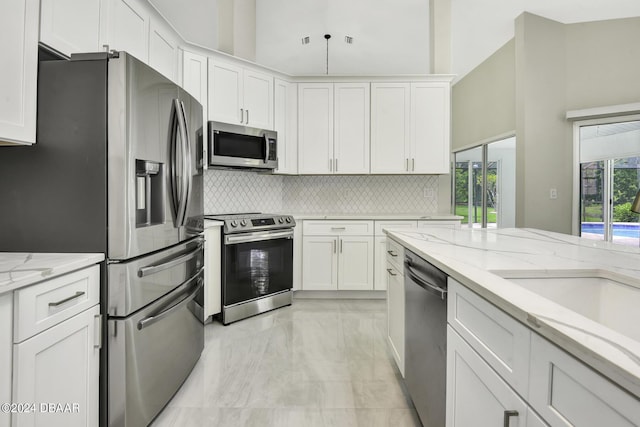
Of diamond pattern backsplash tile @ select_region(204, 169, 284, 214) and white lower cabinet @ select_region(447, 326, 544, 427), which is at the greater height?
→ diamond pattern backsplash tile @ select_region(204, 169, 284, 214)

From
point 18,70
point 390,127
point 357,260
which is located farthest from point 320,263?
point 18,70

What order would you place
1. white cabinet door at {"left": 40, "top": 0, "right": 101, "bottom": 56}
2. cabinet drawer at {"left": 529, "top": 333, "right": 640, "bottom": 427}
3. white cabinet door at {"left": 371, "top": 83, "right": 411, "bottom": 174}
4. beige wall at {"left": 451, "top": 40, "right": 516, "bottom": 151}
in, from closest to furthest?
cabinet drawer at {"left": 529, "top": 333, "right": 640, "bottom": 427}
white cabinet door at {"left": 40, "top": 0, "right": 101, "bottom": 56}
white cabinet door at {"left": 371, "top": 83, "right": 411, "bottom": 174}
beige wall at {"left": 451, "top": 40, "right": 516, "bottom": 151}

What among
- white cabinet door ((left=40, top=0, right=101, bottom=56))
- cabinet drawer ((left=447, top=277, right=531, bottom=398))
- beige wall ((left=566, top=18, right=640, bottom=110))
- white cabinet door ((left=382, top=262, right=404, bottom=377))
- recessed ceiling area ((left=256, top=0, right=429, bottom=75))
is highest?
recessed ceiling area ((left=256, top=0, right=429, bottom=75))

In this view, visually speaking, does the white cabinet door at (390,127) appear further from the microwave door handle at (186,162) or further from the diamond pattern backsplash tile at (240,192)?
the microwave door handle at (186,162)

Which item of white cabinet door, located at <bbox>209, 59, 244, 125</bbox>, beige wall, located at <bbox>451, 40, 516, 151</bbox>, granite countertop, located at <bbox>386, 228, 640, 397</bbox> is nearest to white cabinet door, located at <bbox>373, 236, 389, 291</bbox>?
granite countertop, located at <bbox>386, 228, 640, 397</bbox>

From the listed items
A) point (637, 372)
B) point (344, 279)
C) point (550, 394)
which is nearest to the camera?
point (637, 372)

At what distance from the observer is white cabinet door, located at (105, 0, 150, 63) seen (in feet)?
6.69

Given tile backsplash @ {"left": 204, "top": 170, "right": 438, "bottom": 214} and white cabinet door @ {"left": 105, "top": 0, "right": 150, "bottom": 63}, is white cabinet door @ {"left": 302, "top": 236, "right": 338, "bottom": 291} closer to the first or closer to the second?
tile backsplash @ {"left": 204, "top": 170, "right": 438, "bottom": 214}

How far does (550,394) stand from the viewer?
656mm

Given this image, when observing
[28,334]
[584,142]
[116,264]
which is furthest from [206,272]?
[584,142]

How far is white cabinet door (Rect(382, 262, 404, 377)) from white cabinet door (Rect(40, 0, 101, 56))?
6.74 feet

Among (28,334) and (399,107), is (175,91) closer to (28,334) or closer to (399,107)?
(28,334)

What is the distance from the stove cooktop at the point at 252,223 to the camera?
3.03 m

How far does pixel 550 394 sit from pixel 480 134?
20.0 feet
